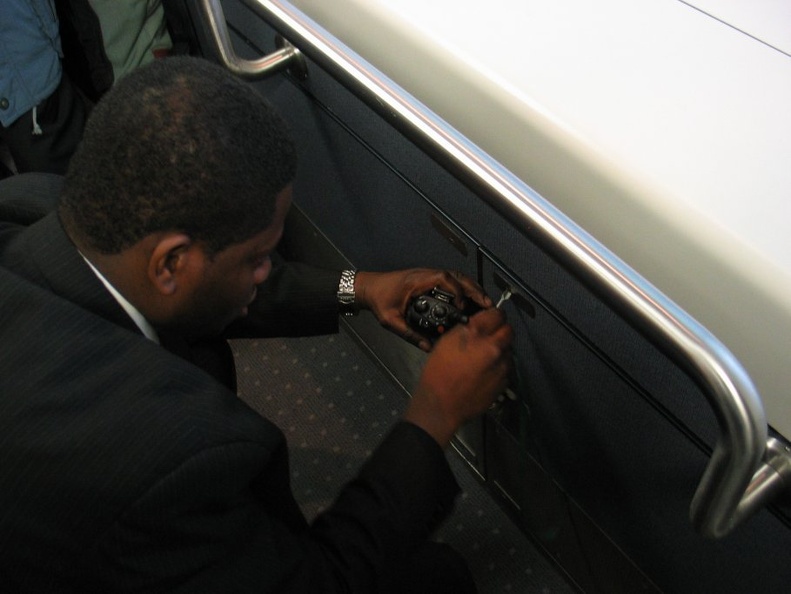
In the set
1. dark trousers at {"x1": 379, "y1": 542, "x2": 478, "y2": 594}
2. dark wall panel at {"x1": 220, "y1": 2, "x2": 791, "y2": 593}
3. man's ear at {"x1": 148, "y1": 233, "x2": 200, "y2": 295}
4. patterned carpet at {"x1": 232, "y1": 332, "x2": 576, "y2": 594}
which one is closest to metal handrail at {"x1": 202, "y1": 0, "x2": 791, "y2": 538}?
dark wall panel at {"x1": 220, "y1": 2, "x2": 791, "y2": 593}

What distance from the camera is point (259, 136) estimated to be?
62cm

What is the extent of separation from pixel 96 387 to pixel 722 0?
590 mm

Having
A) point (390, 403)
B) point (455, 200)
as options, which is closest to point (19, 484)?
point (455, 200)

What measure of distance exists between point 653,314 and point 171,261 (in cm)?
36

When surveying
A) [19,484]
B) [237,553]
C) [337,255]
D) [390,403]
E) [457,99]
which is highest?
[457,99]

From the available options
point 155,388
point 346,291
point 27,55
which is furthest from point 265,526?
point 27,55

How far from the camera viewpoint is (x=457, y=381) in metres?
0.75

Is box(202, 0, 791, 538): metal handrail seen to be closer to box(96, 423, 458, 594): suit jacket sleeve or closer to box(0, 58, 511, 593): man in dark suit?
box(0, 58, 511, 593): man in dark suit

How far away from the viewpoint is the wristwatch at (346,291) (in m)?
0.97

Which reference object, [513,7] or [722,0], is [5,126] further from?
[722,0]

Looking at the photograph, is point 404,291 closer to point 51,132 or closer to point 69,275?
point 69,275

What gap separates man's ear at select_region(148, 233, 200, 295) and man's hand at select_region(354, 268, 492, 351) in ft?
0.95

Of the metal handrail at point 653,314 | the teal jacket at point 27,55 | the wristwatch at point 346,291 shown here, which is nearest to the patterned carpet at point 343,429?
the wristwatch at point 346,291

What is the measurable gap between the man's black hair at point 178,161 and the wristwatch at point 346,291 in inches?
13.1
